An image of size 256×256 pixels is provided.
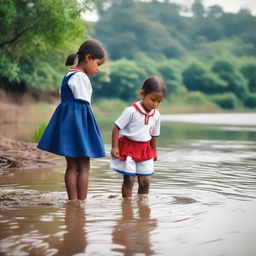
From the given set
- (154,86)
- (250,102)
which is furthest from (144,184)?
(250,102)

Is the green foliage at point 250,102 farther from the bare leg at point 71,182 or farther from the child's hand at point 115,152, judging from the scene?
the bare leg at point 71,182

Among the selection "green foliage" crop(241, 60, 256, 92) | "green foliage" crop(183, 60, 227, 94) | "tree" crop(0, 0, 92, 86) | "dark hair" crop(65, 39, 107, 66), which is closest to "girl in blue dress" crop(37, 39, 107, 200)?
"dark hair" crop(65, 39, 107, 66)

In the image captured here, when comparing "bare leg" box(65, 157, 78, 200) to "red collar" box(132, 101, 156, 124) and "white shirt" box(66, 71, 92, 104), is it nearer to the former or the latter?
"white shirt" box(66, 71, 92, 104)

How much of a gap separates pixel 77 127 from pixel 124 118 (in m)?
0.57

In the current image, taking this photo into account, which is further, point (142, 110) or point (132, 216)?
point (142, 110)

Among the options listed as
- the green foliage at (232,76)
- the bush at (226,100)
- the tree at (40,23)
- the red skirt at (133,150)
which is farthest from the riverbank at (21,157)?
the green foliage at (232,76)

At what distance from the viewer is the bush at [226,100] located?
59.0 metres

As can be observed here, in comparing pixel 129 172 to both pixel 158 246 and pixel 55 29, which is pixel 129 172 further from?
pixel 55 29

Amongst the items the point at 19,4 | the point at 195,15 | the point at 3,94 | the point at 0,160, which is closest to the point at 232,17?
the point at 195,15

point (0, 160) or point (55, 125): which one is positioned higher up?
point (55, 125)

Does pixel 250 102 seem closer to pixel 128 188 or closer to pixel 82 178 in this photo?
pixel 128 188

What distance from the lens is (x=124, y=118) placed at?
5.01 metres

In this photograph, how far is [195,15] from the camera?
109 meters

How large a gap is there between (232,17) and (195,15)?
24.3 ft
